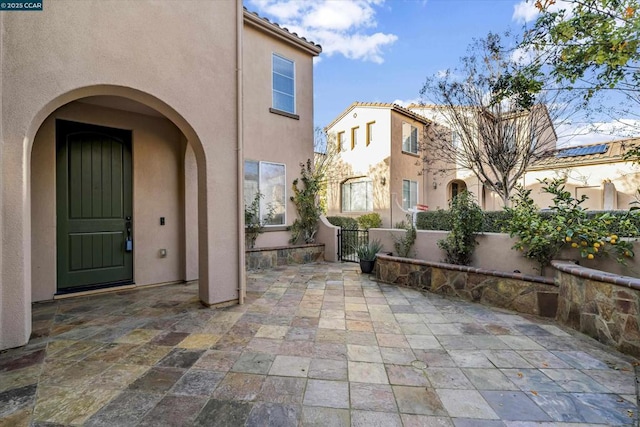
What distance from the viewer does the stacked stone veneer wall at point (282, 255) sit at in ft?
21.3

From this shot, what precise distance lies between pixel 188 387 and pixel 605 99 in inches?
290

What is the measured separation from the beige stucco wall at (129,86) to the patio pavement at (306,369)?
69 cm

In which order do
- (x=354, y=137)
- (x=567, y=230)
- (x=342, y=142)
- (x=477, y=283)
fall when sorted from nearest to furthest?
(x=567, y=230) < (x=477, y=283) < (x=354, y=137) < (x=342, y=142)

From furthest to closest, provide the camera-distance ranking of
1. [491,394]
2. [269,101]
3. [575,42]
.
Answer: [269,101] < [575,42] < [491,394]

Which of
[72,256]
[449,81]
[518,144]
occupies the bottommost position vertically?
[72,256]

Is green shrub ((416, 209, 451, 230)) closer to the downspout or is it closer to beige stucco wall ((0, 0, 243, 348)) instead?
the downspout

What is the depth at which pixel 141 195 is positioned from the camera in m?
4.93

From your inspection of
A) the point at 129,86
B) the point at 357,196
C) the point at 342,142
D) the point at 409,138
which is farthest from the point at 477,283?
the point at 342,142

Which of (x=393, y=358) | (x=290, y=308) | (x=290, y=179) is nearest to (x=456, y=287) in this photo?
(x=393, y=358)

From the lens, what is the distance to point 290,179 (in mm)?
7527

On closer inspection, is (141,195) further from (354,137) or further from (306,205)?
(354,137)

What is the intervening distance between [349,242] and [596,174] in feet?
31.3

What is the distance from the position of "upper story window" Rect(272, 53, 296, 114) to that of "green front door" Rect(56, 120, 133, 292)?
3765 millimetres

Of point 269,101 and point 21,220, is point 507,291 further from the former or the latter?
point 269,101
